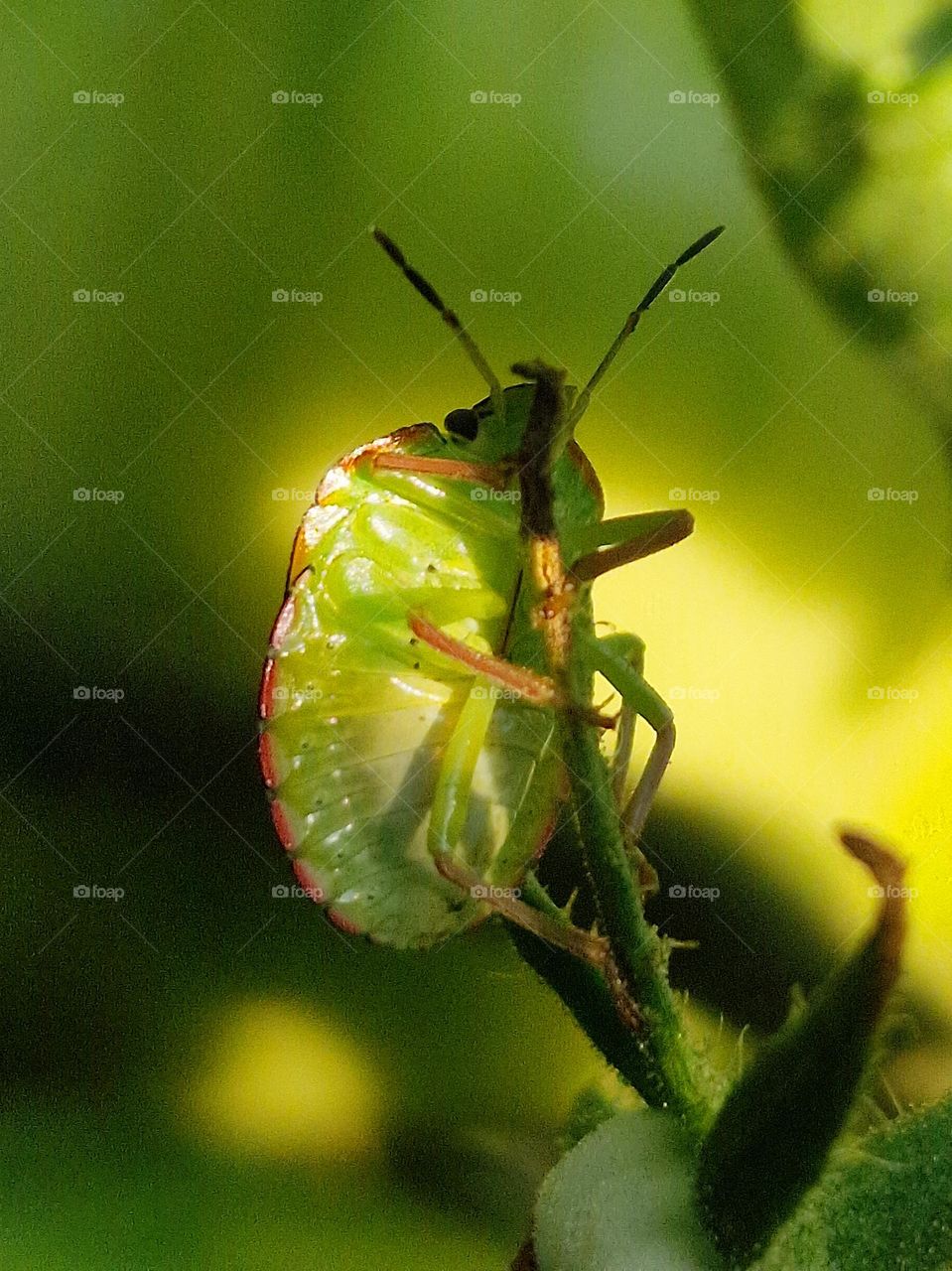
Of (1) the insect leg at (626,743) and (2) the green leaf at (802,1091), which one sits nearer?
(2) the green leaf at (802,1091)

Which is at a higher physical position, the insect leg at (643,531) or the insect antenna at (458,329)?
the insect antenna at (458,329)

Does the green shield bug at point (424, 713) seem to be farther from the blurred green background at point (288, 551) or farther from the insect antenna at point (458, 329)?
the blurred green background at point (288, 551)

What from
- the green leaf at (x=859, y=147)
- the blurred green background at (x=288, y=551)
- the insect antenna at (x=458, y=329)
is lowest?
the blurred green background at (x=288, y=551)

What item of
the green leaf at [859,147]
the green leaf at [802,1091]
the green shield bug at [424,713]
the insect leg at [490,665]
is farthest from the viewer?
the green leaf at [859,147]

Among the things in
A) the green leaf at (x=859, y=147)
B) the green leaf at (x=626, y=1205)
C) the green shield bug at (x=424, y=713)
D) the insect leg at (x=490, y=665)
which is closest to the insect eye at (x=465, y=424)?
the green shield bug at (x=424, y=713)

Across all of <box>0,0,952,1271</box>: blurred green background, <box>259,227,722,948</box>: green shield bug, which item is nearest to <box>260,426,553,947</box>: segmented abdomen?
<box>259,227,722,948</box>: green shield bug

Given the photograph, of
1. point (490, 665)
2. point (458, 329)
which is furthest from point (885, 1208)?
point (458, 329)

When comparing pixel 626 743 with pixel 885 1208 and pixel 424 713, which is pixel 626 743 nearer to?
pixel 424 713

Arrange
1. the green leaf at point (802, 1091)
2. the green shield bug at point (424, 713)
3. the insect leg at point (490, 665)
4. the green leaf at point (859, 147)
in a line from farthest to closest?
the green leaf at point (859, 147), the green shield bug at point (424, 713), the insect leg at point (490, 665), the green leaf at point (802, 1091)

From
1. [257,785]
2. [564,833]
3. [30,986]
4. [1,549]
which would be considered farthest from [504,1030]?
[1,549]
